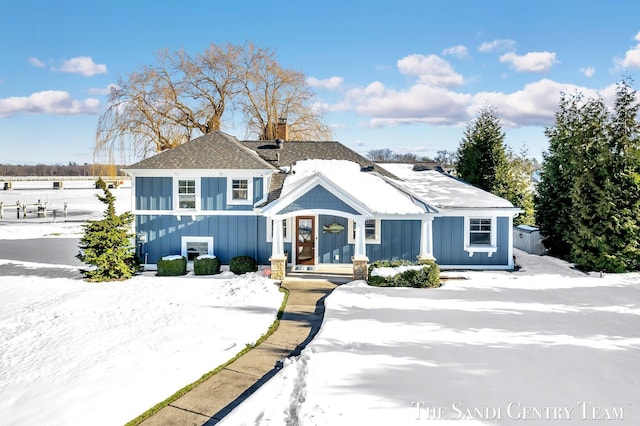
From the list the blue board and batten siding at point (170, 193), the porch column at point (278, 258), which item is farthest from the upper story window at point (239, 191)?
the porch column at point (278, 258)

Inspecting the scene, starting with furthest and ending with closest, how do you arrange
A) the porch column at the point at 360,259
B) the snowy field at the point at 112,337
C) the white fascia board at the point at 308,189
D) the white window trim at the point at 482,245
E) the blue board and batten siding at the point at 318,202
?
1. the white window trim at the point at 482,245
2. the blue board and batten siding at the point at 318,202
3. the white fascia board at the point at 308,189
4. the porch column at the point at 360,259
5. the snowy field at the point at 112,337

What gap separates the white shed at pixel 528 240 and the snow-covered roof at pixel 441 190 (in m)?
5.21

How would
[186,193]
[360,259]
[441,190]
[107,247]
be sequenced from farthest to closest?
[441,190] → [186,193] → [107,247] → [360,259]

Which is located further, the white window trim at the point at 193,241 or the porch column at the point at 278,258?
the white window trim at the point at 193,241

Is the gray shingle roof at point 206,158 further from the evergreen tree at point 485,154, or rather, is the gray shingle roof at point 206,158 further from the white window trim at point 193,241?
the evergreen tree at point 485,154

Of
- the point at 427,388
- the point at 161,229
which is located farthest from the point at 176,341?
the point at 161,229

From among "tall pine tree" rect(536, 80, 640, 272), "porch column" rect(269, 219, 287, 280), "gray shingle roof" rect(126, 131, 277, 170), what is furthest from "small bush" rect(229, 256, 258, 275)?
"tall pine tree" rect(536, 80, 640, 272)

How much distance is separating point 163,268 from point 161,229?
6.23 feet

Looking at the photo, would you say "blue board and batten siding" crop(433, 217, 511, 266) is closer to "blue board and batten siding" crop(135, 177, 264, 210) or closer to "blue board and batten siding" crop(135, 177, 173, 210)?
"blue board and batten siding" crop(135, 177, 264, 210)

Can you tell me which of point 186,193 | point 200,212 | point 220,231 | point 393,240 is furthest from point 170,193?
point 393,240

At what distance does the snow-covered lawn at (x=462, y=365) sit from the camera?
251 inches

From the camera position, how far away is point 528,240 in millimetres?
22516

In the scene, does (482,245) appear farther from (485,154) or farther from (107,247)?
(107,247)

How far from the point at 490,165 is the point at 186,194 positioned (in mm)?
16832
